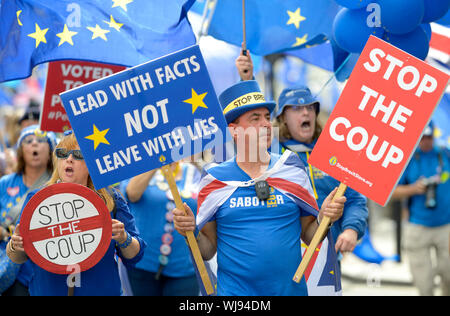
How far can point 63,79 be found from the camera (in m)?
5.85

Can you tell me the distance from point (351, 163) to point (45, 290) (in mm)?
2080

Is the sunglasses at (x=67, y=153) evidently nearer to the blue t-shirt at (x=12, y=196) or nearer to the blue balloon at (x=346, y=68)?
the blue t-shirt at (x=12, y=196)

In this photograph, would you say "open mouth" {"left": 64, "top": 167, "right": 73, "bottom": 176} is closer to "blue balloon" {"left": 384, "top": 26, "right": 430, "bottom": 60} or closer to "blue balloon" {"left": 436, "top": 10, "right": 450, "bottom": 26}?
"blue balloon" {"left": 384, "top": 26, "right": 430, "bottom": 60}

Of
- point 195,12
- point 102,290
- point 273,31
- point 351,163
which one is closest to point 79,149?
point 102,290

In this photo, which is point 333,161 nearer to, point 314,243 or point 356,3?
point 314,243

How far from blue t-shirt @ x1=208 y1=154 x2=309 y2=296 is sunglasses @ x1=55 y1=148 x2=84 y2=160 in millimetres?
959

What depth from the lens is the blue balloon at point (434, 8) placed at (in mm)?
4637

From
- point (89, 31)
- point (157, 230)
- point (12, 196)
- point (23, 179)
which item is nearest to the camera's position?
point (89, 31)

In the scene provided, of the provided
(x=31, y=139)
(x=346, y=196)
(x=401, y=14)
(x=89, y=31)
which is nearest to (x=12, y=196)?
(x=31, y=139)

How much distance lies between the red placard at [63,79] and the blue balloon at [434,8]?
2649mm

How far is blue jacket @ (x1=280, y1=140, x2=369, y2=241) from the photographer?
188 inches

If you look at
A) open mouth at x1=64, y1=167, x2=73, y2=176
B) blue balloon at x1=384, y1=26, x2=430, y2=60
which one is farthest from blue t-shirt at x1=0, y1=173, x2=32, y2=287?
blue balloon at x1=384, y1=26, x2=430, y2=60

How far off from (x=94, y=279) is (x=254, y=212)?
1116 millimetres
